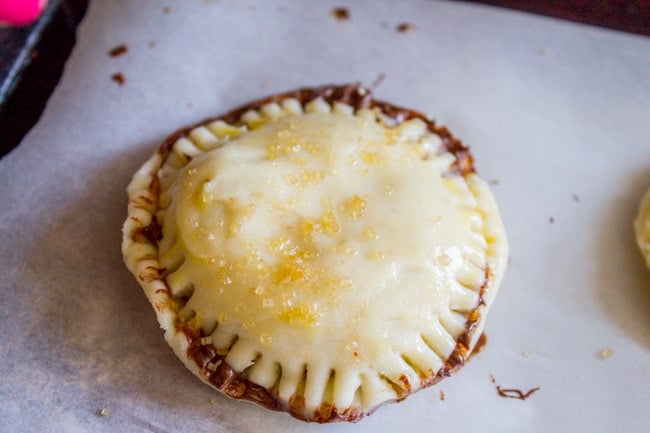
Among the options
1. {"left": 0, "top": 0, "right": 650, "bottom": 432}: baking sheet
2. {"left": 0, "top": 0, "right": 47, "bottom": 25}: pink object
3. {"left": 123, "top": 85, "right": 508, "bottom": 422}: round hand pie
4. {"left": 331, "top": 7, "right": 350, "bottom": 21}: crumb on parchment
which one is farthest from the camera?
{"left": 331, "top": 7, "right": 350, "bottom": 21}: crumb on parchment

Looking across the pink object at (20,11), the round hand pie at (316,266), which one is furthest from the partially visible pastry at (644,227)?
the pink object at (20,11)

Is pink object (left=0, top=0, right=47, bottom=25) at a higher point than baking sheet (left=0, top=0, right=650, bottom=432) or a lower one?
higher

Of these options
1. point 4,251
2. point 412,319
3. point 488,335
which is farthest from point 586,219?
point 4,251

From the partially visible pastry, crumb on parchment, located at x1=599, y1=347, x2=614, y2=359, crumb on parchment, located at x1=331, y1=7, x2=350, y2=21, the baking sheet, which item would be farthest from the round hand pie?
crumb on parchment, located at x1=331, y1=7, x2=350, y2=21

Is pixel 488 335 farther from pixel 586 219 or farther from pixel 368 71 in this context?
pixel 368 71

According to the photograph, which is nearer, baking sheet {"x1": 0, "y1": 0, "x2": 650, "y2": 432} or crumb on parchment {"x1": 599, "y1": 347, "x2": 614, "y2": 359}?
baking sheet {"x1": 0, "y1": 0, "x2": 650, "y2": 432}

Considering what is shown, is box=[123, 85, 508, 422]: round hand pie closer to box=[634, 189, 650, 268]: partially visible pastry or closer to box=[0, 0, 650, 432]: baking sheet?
box=[0, 0, 650, 432]: baking sheet

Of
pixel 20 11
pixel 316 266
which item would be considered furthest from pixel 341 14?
pixel 316 266

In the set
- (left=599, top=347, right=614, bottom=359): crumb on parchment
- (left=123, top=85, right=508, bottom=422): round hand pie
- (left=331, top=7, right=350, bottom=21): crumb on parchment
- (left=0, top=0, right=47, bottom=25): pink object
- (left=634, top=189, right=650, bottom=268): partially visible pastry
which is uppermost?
(left=0, top=0, right=47, bottom=25): pink object
